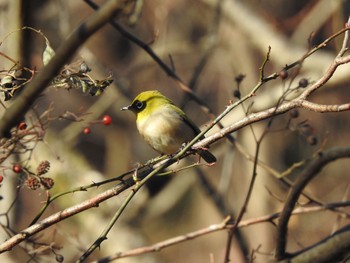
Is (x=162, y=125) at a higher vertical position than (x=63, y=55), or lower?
higher

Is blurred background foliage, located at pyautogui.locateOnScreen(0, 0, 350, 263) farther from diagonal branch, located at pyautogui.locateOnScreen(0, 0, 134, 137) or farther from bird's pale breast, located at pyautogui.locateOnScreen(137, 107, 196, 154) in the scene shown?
diagonal branch, located at pyautogui.locateOnScreen(0, 0, 134, 137)

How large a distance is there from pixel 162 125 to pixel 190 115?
3774mm

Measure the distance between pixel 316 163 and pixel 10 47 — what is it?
5.56 feet

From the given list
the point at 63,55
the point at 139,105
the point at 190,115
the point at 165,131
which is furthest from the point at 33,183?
the point at 190,115

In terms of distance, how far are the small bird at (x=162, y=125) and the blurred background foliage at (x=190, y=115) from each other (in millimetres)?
193

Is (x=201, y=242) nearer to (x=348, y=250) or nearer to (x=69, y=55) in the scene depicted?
(x=348, y=250)

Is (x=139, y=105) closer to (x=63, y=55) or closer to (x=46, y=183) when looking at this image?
(x=46, y=183)

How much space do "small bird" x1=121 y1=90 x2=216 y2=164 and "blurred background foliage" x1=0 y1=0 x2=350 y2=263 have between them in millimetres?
193

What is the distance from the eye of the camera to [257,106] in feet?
18.7

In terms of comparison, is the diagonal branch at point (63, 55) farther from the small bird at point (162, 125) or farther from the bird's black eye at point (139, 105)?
the bird's black eye at point (139, 105)

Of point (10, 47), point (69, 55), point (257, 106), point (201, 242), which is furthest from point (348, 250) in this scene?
point (201, 242)

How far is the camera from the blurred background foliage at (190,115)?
5188mm

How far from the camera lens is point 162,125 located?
3936mm

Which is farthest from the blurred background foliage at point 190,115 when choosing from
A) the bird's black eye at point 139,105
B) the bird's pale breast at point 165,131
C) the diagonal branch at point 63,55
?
the diagonal branch at point 63,55
